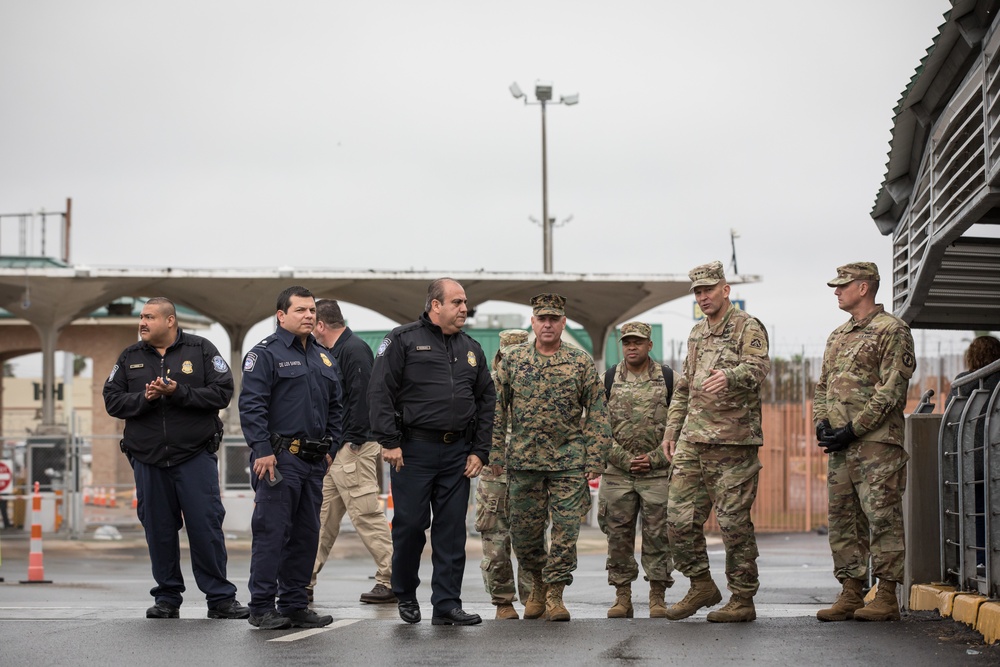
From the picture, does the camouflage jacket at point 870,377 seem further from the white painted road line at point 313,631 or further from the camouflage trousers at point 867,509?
the white painted road line at point 313,631

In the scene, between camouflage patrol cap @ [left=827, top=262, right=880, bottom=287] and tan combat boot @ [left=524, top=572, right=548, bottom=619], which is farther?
tan combat boot @ [left=524, top=572, right=548, bottom=619]

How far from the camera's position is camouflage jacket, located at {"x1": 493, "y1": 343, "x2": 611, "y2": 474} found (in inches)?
304

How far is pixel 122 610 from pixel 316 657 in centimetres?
334

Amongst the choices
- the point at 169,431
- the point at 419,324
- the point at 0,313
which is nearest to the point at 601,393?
the point at 419,324

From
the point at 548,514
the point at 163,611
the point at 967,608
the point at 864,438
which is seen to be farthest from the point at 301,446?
the point at 967,608

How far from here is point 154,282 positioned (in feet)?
61.7

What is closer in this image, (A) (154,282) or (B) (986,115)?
(B) (986,115)

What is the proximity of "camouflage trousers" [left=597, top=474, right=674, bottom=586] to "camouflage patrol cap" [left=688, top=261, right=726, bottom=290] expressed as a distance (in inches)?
56.7

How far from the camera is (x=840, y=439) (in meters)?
7.41

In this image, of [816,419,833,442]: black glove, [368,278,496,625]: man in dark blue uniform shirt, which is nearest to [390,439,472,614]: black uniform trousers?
[368,278,496,625]: man in dark blue uniform shirt

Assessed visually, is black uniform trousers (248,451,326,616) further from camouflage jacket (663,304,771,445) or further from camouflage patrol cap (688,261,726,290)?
camouflage patrol cap (688,261,726,290)

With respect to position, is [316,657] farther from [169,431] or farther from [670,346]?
[670,346]

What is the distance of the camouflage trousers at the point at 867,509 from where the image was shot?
7285 millimetres

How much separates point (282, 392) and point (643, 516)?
259cm
